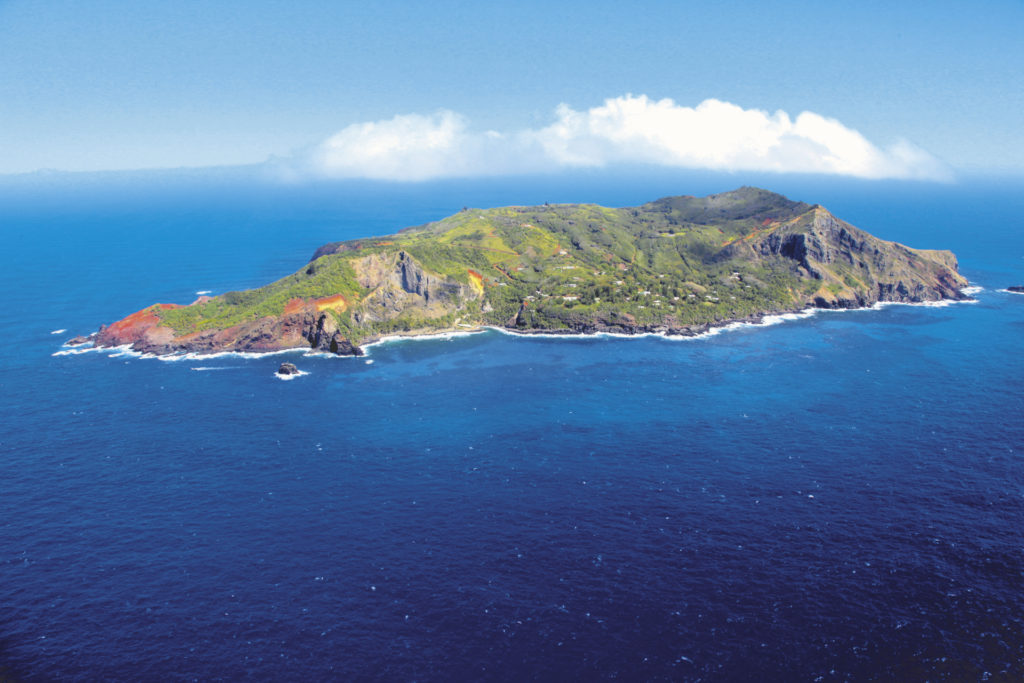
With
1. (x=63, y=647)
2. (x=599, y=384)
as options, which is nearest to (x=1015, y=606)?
(x=599, y=384)

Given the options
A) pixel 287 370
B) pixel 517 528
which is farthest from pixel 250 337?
pixel 517 528

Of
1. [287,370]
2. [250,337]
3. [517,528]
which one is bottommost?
[517,528]

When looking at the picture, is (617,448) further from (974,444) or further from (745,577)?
(974,444)

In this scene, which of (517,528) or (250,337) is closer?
(517,528)

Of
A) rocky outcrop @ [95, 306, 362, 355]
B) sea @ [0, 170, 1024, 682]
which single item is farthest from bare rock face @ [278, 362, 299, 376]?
rocky outcrop @ [95, 306, 362, 355]

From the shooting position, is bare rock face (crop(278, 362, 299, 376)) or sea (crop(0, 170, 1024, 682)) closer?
sea (crop(0, 170, 1024, 682))

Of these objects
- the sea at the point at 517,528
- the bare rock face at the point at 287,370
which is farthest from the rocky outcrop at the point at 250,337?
the sea at the point at 517,528

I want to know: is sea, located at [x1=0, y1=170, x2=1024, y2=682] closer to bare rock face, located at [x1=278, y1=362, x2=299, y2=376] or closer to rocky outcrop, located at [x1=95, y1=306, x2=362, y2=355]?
bare rock face, located at [x1=278, y1=362, x2=299, y2=376]

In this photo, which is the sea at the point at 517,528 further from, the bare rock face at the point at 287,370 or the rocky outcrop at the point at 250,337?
the rocky outcrop at the point at 250,337

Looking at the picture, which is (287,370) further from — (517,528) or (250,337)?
(517,528)
